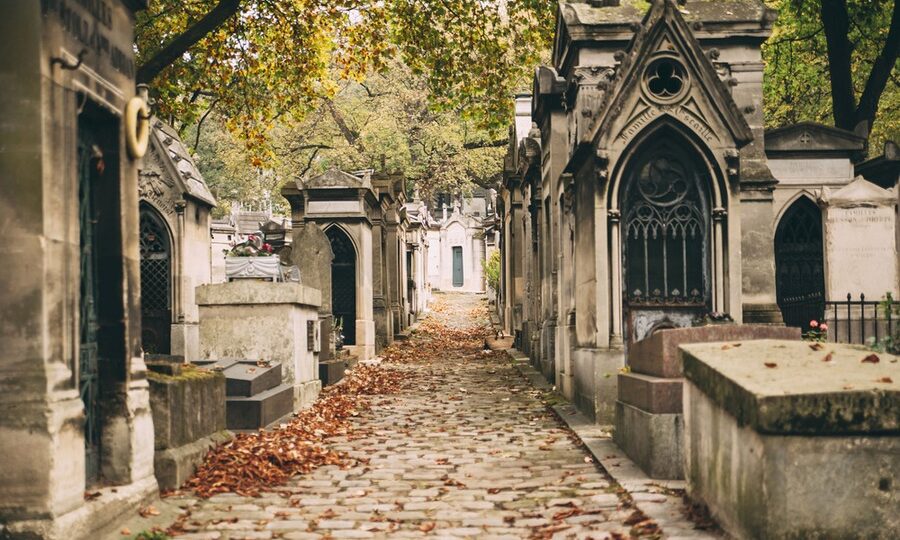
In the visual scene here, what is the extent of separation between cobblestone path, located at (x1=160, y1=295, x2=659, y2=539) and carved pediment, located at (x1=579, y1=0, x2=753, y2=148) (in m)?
3.50

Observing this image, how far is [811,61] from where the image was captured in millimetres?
23688

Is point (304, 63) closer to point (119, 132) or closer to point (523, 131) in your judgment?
point (523, 131)

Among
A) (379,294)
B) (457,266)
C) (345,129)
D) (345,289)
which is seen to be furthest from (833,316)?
(457,266)

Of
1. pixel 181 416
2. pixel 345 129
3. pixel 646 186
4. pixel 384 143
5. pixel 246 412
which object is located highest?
pixel 345 129

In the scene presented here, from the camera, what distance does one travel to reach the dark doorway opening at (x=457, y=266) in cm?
6456

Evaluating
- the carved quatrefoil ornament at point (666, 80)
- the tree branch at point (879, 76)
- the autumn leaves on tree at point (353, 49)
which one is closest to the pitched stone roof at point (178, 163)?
the autumn leaves on tree at point (353, 49)

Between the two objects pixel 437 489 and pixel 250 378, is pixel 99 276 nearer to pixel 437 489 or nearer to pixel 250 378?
pixel 437 489

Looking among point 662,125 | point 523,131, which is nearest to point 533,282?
point 523,131

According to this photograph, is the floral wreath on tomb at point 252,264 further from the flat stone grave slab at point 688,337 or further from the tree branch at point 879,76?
the tree branch at point 879,76

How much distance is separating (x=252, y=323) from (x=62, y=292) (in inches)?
250

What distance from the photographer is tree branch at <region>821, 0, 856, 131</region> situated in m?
18.2

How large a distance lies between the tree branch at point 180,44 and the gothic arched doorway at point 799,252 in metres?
9.61

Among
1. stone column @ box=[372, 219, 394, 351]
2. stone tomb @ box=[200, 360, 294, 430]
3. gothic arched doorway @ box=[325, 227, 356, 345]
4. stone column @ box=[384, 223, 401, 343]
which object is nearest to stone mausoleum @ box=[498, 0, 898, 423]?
stone tomb @ box=[200, 360, 294, 430]

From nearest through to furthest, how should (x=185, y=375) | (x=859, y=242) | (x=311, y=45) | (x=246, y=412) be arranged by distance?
1. (x=185, y=375)
2. (x=246, y=412)
3. (x=859, y=242)
4. (x=311, y=45)
